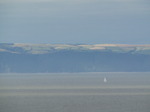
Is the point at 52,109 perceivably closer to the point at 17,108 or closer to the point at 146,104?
the point at 17,108

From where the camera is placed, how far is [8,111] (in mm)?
57375

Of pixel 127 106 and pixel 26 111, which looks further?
pixel 127 106

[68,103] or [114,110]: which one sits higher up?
[68,103]

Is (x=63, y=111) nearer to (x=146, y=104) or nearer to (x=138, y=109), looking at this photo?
(x=138, y=109)

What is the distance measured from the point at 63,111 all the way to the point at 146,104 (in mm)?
13144

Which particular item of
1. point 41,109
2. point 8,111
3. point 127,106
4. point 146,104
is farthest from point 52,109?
point 146,104

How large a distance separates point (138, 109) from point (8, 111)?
14082mm

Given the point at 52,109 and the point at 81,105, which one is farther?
the point at 81,105

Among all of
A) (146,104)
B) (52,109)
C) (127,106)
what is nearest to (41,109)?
(52,109)

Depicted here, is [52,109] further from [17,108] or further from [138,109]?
[138,109]

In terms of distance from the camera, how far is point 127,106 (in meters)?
62.3

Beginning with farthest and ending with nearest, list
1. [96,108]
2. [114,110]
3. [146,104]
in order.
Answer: [146,104] → [96,108] → [114,110]

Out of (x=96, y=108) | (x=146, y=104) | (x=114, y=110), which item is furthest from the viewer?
(x=146, y=104)

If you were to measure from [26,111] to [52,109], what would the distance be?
9.87 feet
